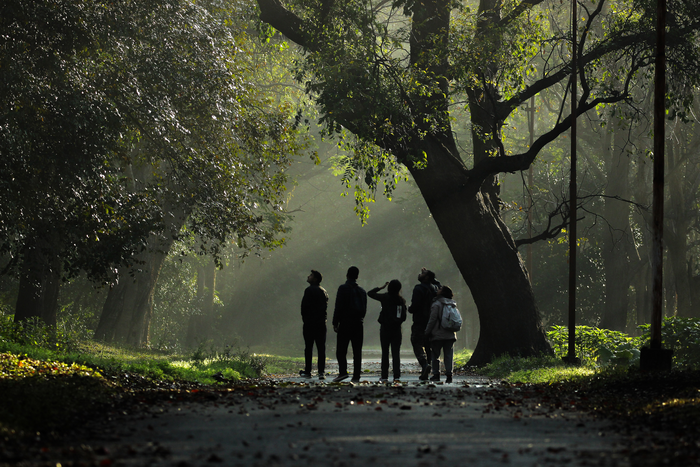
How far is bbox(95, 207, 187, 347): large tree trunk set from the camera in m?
28.3

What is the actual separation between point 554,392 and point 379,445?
220 inches

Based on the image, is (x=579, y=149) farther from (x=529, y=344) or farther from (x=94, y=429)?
(x=94, y=429)

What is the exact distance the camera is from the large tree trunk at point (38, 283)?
1565 centimetres

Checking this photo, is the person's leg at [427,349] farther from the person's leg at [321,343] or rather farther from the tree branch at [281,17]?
the tree branch at [281,17]

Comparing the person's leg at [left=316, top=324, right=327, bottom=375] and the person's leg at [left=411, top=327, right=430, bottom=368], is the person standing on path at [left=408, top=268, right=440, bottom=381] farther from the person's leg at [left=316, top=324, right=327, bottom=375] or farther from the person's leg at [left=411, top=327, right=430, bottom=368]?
the person's leg at [left=316, top=324, right=327, bottom=375]

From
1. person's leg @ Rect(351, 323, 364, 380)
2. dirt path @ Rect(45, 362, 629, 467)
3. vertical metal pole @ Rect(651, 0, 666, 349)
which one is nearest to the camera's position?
dirt path @ Rect(45, 362, 629, 467)

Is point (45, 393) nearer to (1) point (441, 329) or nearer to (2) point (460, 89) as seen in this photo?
(1) point (441, 329)

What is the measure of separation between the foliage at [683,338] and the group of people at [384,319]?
8386 mm

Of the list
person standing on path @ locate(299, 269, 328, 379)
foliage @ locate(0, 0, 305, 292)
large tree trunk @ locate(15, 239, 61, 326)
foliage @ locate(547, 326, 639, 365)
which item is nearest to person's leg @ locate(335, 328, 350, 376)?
person standing on path @ locate(299, 269, 328, 379)

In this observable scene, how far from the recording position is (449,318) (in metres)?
12.9

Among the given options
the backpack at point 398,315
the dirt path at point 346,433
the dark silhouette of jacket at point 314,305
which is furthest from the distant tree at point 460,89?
the dirt path at point 346,433

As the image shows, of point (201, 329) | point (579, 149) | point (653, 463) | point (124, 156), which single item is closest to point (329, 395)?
point (653, 463)

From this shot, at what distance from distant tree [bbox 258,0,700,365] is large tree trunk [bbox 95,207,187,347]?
12.7m

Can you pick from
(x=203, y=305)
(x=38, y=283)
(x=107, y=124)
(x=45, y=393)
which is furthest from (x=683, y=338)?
(x=203, y=305)
